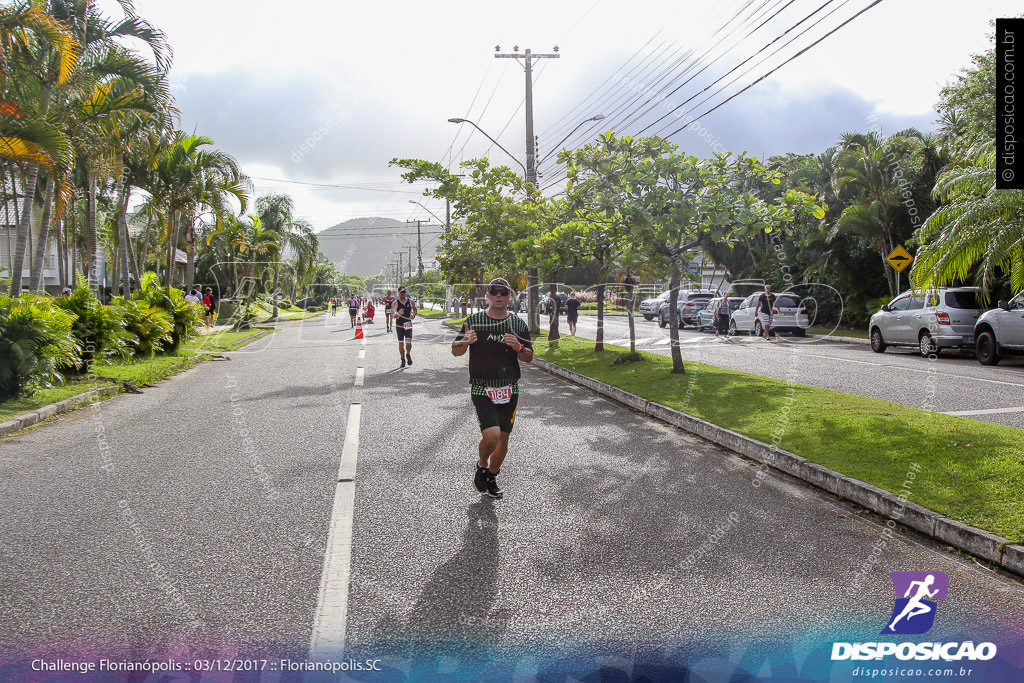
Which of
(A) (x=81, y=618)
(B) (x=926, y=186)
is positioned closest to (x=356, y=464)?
(A) (x=81, y=618)

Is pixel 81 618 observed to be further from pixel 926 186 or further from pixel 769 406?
pixel 926 186

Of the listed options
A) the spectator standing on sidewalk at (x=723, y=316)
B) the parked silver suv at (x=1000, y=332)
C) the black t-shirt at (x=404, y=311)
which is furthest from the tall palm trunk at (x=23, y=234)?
the spectator standing on sidewalk at (x=723, y=316)

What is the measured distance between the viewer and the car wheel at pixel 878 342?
19641 mm

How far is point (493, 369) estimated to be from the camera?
5.91m

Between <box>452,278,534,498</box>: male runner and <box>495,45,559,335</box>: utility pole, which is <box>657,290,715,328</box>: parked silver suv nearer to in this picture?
<box>495,45,559,335</box>: utility pole

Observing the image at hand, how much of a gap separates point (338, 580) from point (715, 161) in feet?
37.3

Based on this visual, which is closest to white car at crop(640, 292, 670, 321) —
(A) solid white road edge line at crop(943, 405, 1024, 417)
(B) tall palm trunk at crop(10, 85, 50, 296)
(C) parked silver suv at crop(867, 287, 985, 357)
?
(C) parked silver suv at crop(867, 287, 985, 357)

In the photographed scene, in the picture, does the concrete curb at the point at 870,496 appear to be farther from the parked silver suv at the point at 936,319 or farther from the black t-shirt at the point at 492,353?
the parked silver suv at the point at 936,319

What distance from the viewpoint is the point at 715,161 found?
13.4 metres

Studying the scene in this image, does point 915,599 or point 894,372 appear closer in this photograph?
point 915,599

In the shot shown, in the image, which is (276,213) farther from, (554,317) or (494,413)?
(494,413)

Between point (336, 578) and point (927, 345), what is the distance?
17.2m

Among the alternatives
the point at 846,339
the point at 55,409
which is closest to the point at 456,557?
the point at 55,409

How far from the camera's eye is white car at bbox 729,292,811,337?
25.6m
